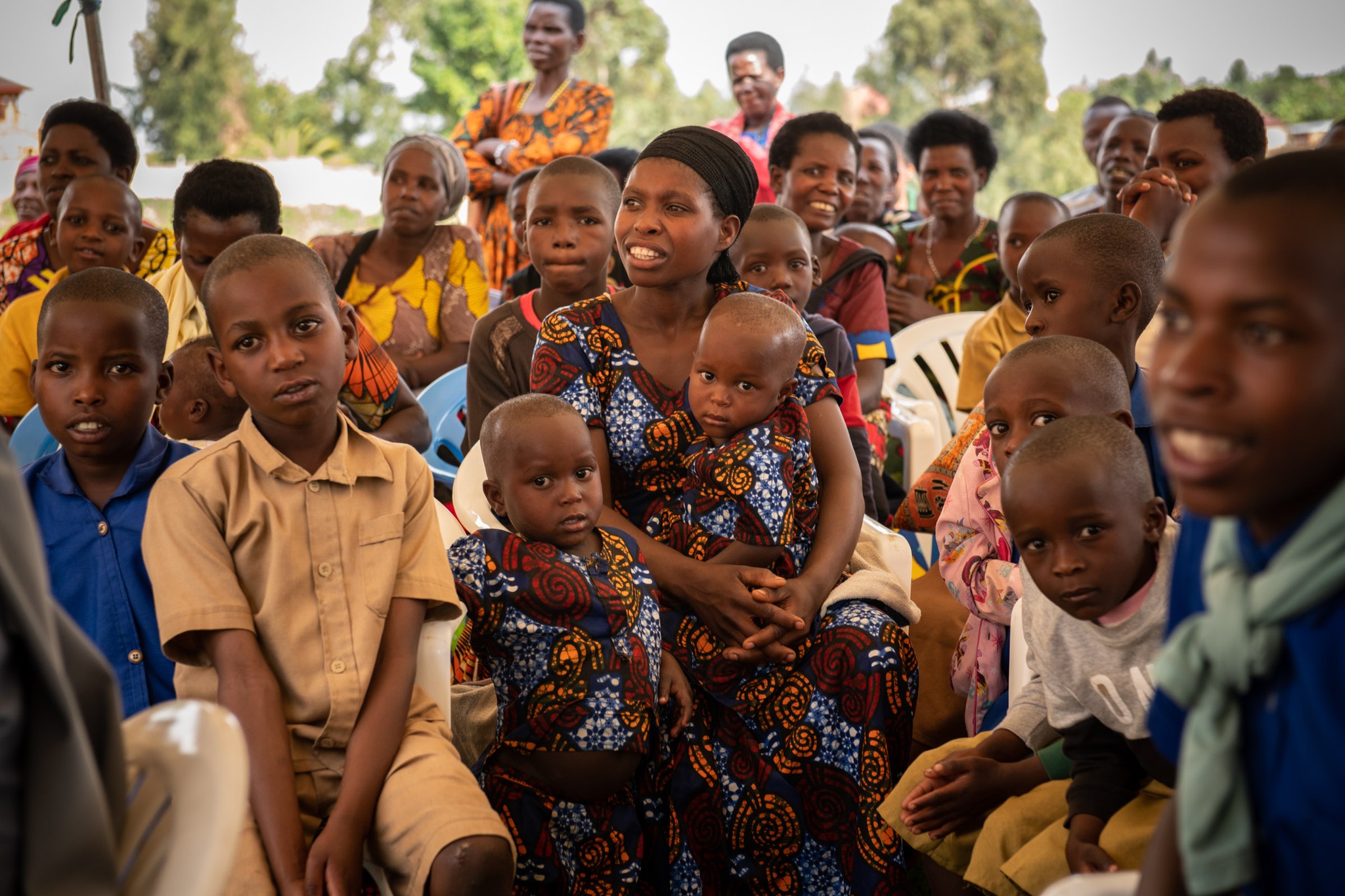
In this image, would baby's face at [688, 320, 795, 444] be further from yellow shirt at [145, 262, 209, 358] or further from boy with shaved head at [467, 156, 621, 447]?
yellow shirt at [145, 262, 209, 358]

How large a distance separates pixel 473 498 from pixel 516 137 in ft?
13.3

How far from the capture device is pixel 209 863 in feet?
3.68

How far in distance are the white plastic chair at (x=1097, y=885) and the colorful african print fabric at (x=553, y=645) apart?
108 centimetres

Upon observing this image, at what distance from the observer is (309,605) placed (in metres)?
1.99

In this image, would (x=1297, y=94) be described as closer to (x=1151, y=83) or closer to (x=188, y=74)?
(x=1151, y=83)

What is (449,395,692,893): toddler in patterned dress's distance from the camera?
2.19m

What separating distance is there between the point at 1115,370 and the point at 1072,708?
27.6 inches

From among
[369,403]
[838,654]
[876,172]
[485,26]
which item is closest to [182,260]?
[369,403]

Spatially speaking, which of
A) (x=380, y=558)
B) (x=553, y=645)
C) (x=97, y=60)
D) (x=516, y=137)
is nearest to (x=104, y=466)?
(x=380, y=558)

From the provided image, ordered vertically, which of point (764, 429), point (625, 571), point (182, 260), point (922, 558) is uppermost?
point (182, 260)

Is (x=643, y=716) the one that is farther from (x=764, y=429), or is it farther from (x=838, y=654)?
(x=764, y=429)

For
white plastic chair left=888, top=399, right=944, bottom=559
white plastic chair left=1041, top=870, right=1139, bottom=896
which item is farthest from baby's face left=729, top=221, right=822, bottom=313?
white plastic chair left=1041, top=870, right=1139, bottom=896

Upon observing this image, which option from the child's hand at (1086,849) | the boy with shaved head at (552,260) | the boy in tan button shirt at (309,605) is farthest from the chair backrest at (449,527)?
the child's hand at (1086,849)

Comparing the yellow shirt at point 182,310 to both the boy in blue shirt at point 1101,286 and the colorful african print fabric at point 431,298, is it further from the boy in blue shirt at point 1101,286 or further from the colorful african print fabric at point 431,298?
the boy in blue shirt at point 1101,286
